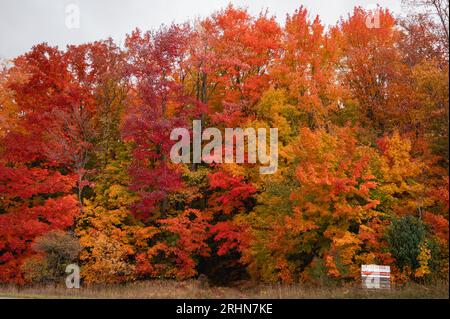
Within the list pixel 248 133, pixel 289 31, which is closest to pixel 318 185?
pixel 248 133

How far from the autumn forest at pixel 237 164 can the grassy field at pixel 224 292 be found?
116 centimetres

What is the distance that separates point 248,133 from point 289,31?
900 cm

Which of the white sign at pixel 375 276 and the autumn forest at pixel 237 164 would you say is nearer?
the white sign at pixel 375 276

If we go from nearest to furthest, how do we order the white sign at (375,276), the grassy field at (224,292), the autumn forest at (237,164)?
the grassy field at (224,292)
the white sign at (375,276)
the autumn forest at (237,164)

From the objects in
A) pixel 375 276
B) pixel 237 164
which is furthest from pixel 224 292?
pixel 237 164

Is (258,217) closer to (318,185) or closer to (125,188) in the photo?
(318,185)

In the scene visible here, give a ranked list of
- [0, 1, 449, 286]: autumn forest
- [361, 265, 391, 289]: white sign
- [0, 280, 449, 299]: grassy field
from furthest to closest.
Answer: [0, 1, 449, 286]: autumn forest < [361, 265, 391, 289]: white sign < [0, 280, 449, 299]: grassy field

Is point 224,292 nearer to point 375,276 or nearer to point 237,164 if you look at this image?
point 375,276

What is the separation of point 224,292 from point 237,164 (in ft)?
25.8

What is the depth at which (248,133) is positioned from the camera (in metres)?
24.2

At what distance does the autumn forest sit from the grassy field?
116 centimetres

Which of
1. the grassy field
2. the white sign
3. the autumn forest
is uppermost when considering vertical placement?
the autumn forest

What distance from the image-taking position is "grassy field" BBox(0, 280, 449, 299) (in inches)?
595

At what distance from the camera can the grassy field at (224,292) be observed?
595 inches
